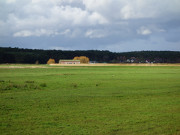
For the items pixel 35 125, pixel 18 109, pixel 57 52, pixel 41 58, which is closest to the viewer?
pixel 35 125

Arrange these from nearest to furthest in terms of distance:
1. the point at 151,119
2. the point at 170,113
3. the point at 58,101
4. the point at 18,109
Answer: the point at 151,119, the point at 170,113, the point at 18,109, the point at 58,101

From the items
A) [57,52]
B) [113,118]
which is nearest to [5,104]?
[113,118]

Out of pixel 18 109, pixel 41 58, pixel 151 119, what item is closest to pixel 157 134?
pixel 151 119

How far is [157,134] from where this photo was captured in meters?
9.97

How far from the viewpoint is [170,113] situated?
44.2ft

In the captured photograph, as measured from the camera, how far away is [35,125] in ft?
36.9

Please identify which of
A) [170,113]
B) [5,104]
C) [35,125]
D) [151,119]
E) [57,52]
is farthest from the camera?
[57,52]

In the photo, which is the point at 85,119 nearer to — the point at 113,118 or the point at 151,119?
the point at 113,118

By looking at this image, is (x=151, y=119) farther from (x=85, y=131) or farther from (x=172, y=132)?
(x=85, y=131)

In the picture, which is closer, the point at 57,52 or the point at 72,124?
the point at 72,124

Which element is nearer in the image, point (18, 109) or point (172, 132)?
point (172, 132)

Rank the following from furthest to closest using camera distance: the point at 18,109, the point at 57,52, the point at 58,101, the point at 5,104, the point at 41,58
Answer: the point at 57,52 → the point at 41,58 → the point at 58,101 → the point at 5,104 → the point at 18,109

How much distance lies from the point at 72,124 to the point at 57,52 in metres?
183

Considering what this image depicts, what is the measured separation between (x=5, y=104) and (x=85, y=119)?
656cm
